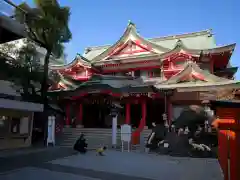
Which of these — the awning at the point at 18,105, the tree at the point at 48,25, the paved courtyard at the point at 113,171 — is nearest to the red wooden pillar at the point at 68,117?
the tree at the point at 48,25

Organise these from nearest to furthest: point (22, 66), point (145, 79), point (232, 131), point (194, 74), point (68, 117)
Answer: point (232, 131)
point (22, 66)
point (194, 74)
point (68, 117)
point (145, 79)

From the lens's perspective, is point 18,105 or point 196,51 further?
point 196,51

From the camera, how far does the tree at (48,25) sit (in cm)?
1611

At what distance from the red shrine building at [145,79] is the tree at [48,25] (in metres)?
3.00

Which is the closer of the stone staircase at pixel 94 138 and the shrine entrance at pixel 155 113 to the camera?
the stone staircase at pixel 94 138

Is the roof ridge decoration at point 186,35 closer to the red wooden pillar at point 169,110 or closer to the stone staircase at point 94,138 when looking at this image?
the red wooden pillar at point 169,110

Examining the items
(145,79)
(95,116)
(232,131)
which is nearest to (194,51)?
(145,79)

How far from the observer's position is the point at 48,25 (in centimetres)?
1609

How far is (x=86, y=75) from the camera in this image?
25047mm

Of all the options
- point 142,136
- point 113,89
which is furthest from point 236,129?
point 113,89

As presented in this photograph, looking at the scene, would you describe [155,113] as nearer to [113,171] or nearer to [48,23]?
[48,23]

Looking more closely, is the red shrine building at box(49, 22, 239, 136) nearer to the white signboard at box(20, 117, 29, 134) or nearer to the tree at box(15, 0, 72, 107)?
the tree at box(15, 0, 72, 107)

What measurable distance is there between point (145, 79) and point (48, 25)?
10822 millimetres

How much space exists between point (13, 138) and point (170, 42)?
19154 millimetres
